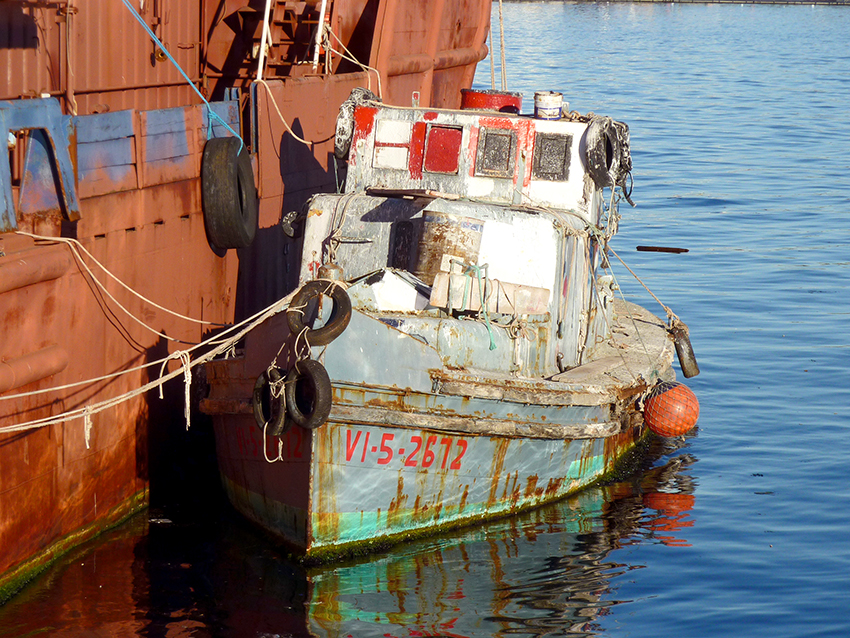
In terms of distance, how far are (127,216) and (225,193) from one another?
1.41 meters

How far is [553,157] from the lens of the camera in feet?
33.3

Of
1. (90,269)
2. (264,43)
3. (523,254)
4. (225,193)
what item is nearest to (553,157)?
(523,254)

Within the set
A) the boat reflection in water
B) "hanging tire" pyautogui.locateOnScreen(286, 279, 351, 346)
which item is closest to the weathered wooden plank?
"hanging tire" pyautogui.locateOnScreen(286, 279, 351, 346)

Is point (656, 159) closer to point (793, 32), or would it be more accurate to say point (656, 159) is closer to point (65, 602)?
point (65, 602)

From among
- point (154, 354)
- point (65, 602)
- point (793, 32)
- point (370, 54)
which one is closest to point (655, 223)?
point (370, 54)

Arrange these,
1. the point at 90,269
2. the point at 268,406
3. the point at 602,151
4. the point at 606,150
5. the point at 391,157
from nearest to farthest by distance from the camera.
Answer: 1. the point at 268,406
2. the point at 90,269
3. the point at 602,151
4. the point at 606,150
5. the point at 391,157

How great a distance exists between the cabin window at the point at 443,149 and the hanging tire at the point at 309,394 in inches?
130

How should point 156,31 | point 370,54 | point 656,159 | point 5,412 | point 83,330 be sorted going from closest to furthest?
point 5,412 < point 83,330 < point 156,31 < point 370,54 < point 656,159

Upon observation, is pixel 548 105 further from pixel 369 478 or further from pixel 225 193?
pixel 369 478

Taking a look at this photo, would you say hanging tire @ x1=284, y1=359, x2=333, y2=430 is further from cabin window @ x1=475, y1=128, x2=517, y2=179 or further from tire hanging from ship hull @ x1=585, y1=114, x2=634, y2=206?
tire hanging from ship hull @ x1=585, y1=114, x2=634, y2=206

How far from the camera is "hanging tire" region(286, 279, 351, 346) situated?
7.72m

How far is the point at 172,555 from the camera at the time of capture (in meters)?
8.83

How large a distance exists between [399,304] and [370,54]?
6763 millimetres

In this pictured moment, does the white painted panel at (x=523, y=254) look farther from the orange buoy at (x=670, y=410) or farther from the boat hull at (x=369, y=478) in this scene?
the orange buoy at (x=670, y=410)
